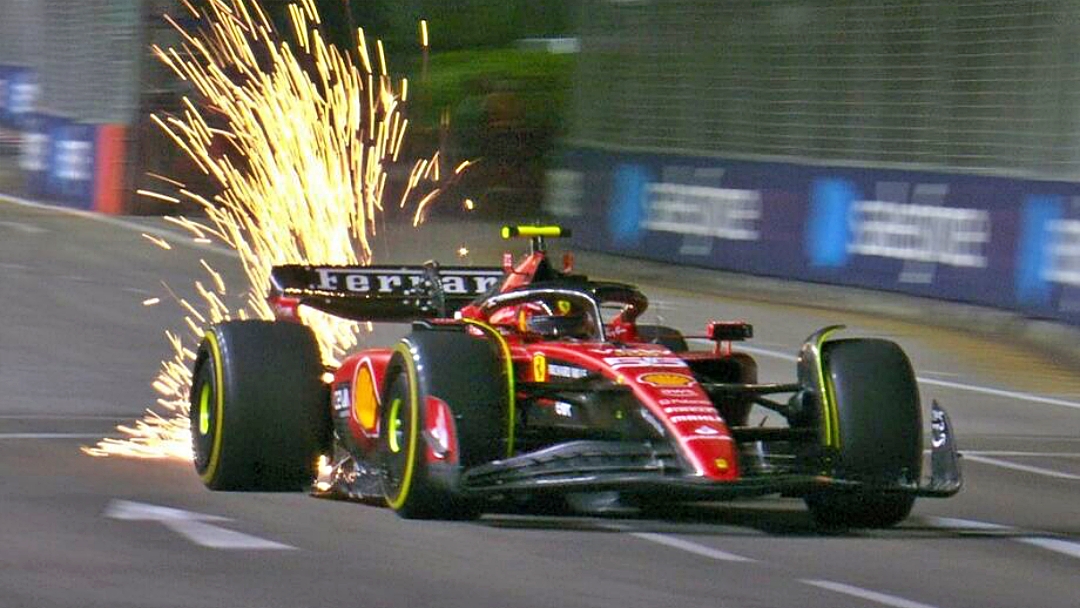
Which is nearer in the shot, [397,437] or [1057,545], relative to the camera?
[397,437]

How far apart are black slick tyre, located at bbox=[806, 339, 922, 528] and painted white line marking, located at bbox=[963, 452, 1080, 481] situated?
319 centimetres

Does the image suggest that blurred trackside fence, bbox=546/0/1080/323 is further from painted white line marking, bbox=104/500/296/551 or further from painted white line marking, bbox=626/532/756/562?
painted white line marking, bbox=104/500/296/551

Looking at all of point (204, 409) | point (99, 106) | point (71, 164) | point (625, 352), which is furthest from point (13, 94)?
point (625, 352)

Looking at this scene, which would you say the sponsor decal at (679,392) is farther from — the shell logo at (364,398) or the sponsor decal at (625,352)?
the shell logo at (364,398)

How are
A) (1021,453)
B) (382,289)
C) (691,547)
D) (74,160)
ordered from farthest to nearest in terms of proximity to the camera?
(74,160) < (1021,453) < (382,289) < (691,547)

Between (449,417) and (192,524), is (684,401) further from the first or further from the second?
(192,524)

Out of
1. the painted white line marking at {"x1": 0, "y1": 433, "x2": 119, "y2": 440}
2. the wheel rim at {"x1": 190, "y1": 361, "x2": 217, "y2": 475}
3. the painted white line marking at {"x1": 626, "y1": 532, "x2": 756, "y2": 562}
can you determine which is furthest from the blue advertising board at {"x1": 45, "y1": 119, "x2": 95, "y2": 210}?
the painted white line marking at {"x1": 626, "y1": 532, "x2": 756, "y2": 562}

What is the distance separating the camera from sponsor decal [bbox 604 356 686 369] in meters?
9.78

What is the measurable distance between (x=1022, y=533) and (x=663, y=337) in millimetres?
1971

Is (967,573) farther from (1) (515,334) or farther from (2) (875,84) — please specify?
(2) (875,84)

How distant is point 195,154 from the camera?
32.0 metres

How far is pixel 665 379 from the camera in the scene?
382 inches

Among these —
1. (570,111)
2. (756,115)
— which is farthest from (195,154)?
(756,115)

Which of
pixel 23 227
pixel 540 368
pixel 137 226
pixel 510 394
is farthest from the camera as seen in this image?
pixel 137 226
